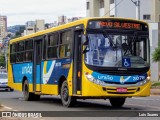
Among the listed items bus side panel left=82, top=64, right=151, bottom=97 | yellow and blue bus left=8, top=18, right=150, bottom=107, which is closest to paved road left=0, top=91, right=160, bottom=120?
yellow and blue bus left=8, top=18, right=150, bottom=107

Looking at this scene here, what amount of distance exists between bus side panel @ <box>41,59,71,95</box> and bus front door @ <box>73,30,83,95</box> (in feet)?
2.20

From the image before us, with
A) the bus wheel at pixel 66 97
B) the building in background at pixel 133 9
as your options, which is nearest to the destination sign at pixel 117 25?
the bus wheel at pixel 66 97

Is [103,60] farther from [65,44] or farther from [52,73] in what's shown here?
[52,73]

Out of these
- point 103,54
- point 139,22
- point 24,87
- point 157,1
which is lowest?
point 24,87

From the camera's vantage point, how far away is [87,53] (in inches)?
709

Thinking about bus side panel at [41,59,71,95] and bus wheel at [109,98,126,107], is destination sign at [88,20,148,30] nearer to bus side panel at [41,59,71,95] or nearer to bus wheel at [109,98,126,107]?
bus side panel at [41,59,71,95]

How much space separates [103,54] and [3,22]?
141 m

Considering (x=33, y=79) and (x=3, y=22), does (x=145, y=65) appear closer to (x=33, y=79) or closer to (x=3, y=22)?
(x=33, y=79)

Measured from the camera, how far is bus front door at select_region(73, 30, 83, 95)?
60.6ft

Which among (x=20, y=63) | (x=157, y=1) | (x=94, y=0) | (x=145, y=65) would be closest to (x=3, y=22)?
(x=94, y=0)

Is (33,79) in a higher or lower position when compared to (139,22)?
lower

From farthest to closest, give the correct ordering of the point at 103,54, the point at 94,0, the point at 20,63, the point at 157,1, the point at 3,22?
the point at 3,22 < the point at 94,0 < the point at 157,1 < the point at 20,63 < the point at 103,54

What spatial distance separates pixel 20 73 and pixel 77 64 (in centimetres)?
888

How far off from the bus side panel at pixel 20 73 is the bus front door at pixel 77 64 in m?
6.40
